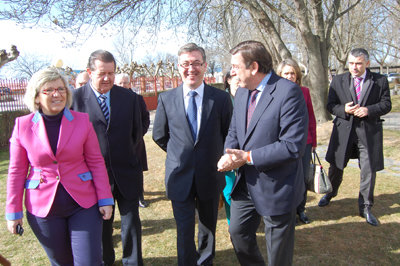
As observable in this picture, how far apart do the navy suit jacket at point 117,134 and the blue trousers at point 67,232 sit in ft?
2.32

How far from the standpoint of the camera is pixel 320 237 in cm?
365

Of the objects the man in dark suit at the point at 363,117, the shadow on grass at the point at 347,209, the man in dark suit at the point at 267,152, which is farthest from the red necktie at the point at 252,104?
the shadow on grass at the point at 347,209

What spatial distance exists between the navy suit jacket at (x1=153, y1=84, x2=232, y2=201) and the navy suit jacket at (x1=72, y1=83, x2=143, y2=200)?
0.35 metres

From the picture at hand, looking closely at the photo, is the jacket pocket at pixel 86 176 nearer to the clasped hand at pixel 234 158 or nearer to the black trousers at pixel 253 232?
the clasped hand at pixel 234 158

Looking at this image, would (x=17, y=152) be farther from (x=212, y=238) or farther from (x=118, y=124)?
(x=212, y=238)

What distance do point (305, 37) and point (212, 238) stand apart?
7740mm

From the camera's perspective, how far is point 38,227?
2.17 meters

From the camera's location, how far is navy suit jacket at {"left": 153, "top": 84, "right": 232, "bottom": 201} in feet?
9.26

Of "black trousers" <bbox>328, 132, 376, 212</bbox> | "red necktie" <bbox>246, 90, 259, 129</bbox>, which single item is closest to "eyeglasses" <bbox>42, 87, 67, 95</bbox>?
"red necktie" <bbox>246, 90, 259, 129</bbox>

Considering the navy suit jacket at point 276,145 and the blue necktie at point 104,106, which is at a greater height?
the blue necktie at point 104,106

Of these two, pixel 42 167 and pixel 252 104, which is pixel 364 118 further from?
pixel 42 167

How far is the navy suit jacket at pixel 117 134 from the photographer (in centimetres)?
290

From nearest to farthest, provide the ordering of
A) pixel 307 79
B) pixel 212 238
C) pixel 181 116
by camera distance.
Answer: pixel 181 116
pixel 212 238
pixel 307 79

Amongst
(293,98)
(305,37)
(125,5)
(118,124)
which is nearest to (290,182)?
(293,98)
